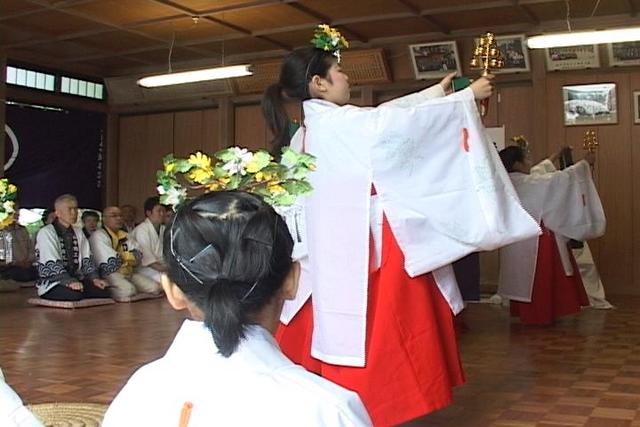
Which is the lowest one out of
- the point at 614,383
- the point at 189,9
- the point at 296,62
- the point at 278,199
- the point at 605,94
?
the point at 614,383

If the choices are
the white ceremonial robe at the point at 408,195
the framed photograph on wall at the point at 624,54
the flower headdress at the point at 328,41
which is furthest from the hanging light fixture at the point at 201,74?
the white ceremonial robe at the point at 408,195

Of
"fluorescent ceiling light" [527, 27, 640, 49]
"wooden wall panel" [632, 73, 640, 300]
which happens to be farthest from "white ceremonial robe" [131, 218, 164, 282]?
"wooden wall panel" [632, 73, 640, 300]

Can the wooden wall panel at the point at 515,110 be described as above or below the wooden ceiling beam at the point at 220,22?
below

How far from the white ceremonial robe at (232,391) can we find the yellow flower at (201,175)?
1.08ft

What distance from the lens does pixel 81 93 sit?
923 cm

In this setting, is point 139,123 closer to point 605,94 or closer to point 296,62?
point 605,94

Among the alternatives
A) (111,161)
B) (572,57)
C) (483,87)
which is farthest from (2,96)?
(483,87)

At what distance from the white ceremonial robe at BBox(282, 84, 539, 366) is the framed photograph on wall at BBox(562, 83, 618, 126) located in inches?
203

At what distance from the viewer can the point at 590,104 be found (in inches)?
283

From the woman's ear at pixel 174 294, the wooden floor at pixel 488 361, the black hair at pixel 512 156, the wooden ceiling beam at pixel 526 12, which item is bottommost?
the wooden floor at pixel 488 361

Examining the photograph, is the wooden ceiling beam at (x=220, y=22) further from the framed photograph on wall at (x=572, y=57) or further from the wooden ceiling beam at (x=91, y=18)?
the framed photograph on wall at (x=572, y=57)

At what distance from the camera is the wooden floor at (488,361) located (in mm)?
2732

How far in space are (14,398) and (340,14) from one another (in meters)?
6.13

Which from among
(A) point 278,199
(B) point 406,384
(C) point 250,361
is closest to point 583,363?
(B) point 406,384
